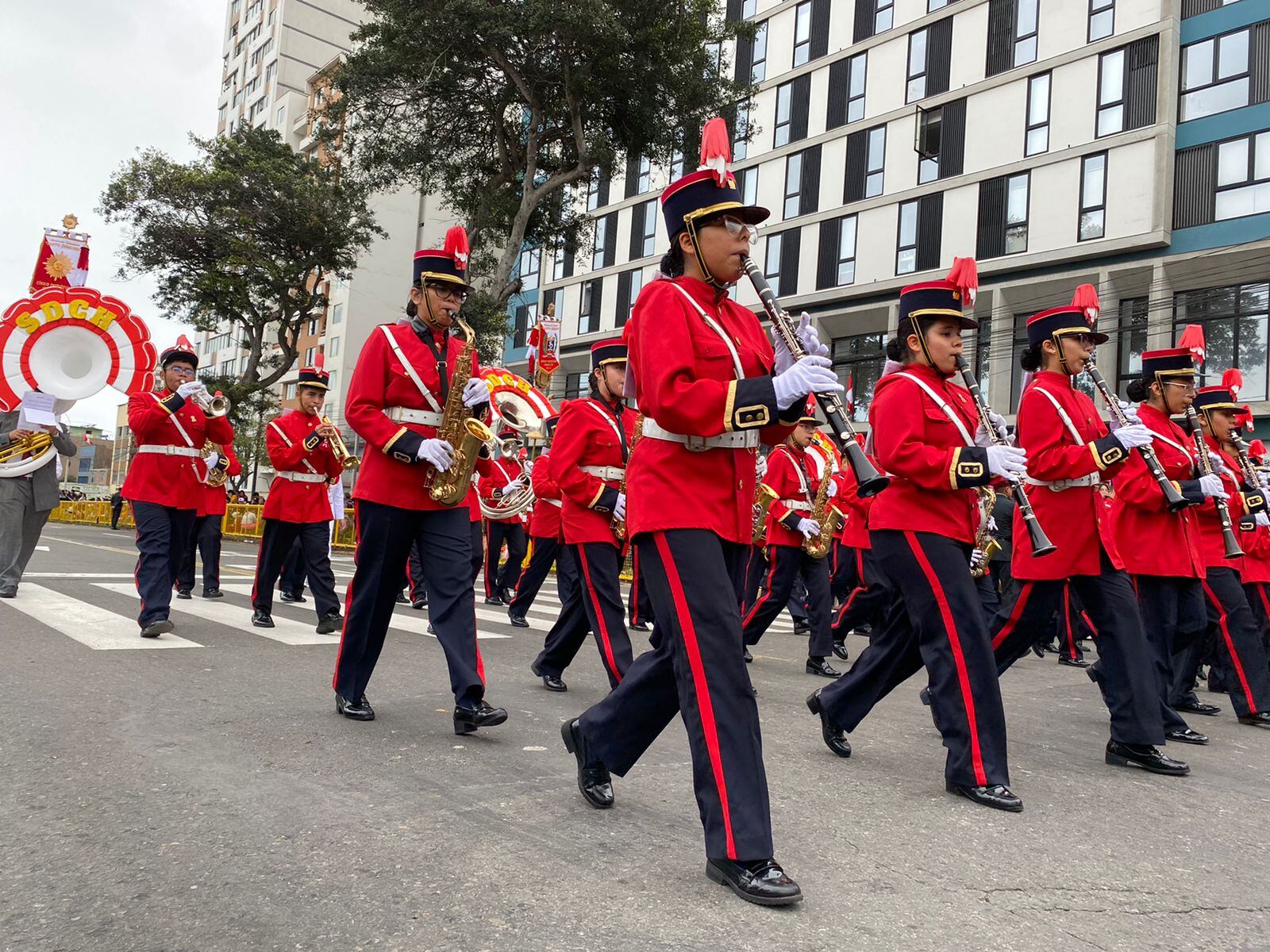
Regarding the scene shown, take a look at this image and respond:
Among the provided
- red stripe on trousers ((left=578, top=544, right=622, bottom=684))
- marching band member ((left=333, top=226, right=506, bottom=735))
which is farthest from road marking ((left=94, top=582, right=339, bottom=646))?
marching band member ((left=333, top=226, right=506, bottom=735))

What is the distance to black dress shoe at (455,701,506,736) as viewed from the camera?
470 cm

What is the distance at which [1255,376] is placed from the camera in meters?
25.8

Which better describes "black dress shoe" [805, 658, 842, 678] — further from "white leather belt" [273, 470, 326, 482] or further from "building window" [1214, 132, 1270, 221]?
"building window" [1214, 132, 1270, 221]

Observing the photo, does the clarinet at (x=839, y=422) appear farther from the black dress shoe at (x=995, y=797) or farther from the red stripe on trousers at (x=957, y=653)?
the black dress shoe at (x=995, y=797)

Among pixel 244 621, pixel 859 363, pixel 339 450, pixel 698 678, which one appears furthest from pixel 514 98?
pixel 698 678

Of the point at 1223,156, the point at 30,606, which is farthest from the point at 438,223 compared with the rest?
the point at 30,606

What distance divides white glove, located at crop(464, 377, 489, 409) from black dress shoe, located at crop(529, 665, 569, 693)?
6.91 ft

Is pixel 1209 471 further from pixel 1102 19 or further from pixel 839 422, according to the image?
pixel 1102 19

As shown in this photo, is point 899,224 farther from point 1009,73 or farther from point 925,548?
point 925,548

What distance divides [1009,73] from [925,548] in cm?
2957

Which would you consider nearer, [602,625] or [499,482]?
[602,625]

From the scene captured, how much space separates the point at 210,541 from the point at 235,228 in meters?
21.7

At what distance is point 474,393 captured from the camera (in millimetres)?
5098

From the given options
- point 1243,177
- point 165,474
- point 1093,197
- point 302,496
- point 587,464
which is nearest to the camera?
point 587,464
